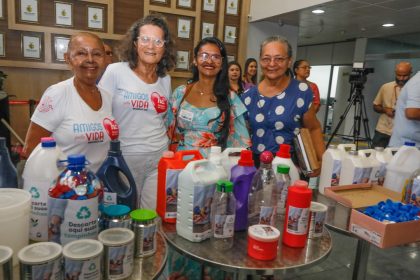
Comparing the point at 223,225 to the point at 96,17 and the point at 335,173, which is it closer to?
the point at 335,173

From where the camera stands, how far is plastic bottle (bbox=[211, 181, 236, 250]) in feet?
3.22

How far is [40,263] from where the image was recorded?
67 cm

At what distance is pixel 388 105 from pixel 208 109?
3.03 metres

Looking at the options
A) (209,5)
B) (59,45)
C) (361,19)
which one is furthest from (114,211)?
(361,19)

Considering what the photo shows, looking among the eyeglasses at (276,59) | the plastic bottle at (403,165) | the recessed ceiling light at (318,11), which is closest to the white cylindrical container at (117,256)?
the eyeglasses at (276,59)

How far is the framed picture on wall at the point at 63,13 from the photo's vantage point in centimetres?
360

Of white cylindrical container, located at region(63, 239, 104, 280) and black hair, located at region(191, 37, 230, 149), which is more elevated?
black hair, located at region(191, 37, 230, 149)

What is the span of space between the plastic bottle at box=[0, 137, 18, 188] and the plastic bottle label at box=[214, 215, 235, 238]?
2.12 ft

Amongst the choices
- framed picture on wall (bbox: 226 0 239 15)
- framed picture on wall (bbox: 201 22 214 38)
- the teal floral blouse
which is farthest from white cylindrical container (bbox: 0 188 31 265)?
framed picture on wall (bbox: 226 0 239 15)

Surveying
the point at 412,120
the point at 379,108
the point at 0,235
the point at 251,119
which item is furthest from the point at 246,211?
the point at 379,108

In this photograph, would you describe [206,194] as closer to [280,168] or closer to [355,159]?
[280,168]

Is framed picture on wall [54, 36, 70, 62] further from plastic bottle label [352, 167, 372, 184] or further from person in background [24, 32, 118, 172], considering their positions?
plastic bottle label [352, 167, 372, 184]

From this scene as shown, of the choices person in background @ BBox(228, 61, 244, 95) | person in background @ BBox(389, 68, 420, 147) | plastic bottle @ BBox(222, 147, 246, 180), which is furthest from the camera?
person in background @ BBox(228, 61, 244, 95)

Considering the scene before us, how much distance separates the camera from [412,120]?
2166mm
